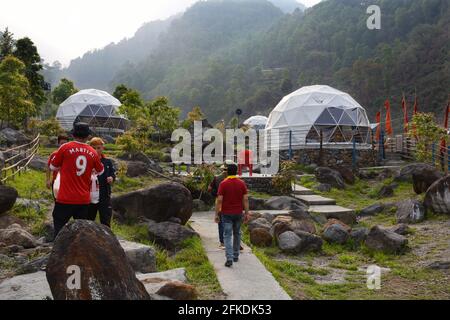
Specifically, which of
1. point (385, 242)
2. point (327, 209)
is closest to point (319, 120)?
point (327, 209)

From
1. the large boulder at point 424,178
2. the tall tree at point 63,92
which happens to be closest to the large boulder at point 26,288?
the large boulder at point 424,178

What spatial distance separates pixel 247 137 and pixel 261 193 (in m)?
14.6

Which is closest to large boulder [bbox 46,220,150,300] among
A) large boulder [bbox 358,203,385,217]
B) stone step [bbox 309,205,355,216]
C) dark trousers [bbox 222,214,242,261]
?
dark trousers [bbox 222,214,242,261]

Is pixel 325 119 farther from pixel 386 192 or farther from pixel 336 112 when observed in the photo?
pixel 386 192

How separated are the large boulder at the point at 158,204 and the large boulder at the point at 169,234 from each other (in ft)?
2.19

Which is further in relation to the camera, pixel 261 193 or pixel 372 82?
pixel 372 82

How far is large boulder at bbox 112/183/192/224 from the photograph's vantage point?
8.86 meters

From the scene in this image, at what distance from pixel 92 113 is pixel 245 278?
38076 millimetres

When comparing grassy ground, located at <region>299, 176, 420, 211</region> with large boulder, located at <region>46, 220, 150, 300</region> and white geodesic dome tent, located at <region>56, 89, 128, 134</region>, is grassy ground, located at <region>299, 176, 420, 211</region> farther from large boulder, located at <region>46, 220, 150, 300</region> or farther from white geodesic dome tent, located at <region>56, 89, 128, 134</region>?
white geodesic dome tent, located at <region>56, 89, 128, 134</region>

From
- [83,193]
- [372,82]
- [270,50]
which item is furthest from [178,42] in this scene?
[83,193]

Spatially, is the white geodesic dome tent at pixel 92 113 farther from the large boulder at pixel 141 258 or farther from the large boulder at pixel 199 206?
the large boulder at pixel 141 258

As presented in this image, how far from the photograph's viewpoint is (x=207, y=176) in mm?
12484

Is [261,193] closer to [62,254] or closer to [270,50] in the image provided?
[62,254]

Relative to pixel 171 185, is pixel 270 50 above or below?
above
